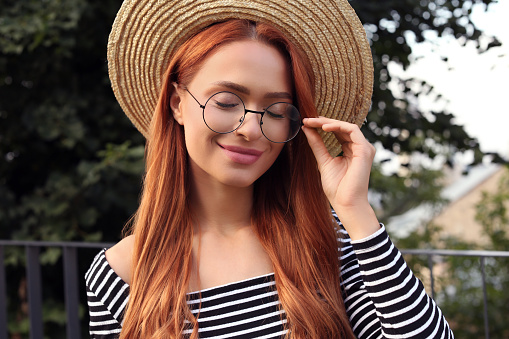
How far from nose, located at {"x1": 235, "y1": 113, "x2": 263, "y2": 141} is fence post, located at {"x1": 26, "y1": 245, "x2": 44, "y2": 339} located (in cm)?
179

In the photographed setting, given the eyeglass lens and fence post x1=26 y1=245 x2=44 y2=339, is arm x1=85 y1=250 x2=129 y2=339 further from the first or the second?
fence post x1=26 y1=245 x2=44 y2=339

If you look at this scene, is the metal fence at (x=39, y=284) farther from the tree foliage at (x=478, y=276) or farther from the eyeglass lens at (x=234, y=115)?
the tree foliage at (x=478, y=276)

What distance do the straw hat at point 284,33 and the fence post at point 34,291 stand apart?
4.61 feet

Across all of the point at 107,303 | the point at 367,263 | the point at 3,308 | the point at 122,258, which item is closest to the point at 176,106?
the point at 122,258

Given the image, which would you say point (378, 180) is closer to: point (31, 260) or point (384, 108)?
point (384, 108)

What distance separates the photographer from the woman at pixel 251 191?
1.33m

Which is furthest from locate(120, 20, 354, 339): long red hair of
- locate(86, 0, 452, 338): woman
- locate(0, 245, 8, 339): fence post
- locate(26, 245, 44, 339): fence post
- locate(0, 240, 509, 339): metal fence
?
locate(0, 245, 8, 339): fence post

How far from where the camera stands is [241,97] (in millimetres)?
1332

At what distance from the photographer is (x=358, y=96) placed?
155 cm

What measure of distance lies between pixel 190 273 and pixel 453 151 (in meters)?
1.94

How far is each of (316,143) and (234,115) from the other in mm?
274

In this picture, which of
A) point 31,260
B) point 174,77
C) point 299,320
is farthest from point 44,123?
point 299,320

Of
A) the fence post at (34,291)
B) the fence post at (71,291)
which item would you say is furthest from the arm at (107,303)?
the fence post at (34,291)

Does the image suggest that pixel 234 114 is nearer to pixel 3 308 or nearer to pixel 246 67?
pixel 246 67
